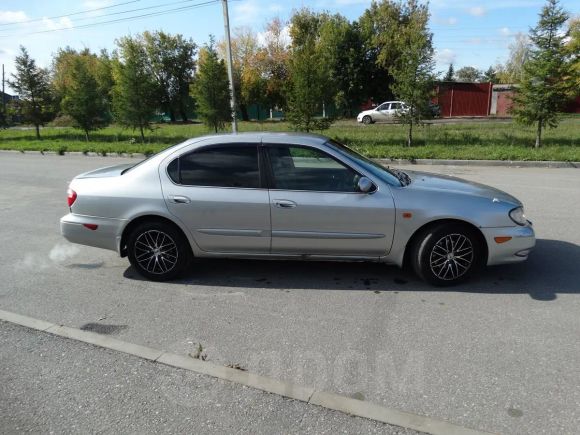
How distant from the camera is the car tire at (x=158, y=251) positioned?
4691 mm

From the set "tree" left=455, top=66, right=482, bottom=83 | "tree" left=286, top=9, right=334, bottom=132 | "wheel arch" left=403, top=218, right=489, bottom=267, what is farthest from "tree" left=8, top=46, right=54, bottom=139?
"tree" left=455, top=66, right=482, bottom=83

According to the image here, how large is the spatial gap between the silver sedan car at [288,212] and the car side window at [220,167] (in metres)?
0.01

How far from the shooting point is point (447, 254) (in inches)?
175

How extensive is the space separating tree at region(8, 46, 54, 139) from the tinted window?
24645 millimetres

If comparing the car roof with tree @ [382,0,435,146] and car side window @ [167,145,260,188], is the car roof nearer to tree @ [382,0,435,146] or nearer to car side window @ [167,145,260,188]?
car side window @ [167,145,260,188]

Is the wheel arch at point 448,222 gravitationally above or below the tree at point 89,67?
below

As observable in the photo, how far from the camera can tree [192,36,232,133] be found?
18.2m

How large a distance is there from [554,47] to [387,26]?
28.0 meters

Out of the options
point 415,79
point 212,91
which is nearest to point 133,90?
point 212,91

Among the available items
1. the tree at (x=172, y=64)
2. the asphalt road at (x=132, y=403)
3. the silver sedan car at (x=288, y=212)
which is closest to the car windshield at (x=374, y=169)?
the silver sedan car at (x=288, y=212)

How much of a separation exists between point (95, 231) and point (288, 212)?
2.05 m

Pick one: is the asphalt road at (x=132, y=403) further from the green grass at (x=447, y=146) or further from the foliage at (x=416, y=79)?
the foliage at (x=416, y=79)

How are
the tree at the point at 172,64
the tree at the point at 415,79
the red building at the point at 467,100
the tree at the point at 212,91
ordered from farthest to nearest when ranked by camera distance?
the tree at the point at 172,64 < the red building at the point at 467,100 < the tree at the point at 212,91 < the tree at the point at 415,79

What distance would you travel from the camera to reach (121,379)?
3080 millimetres
